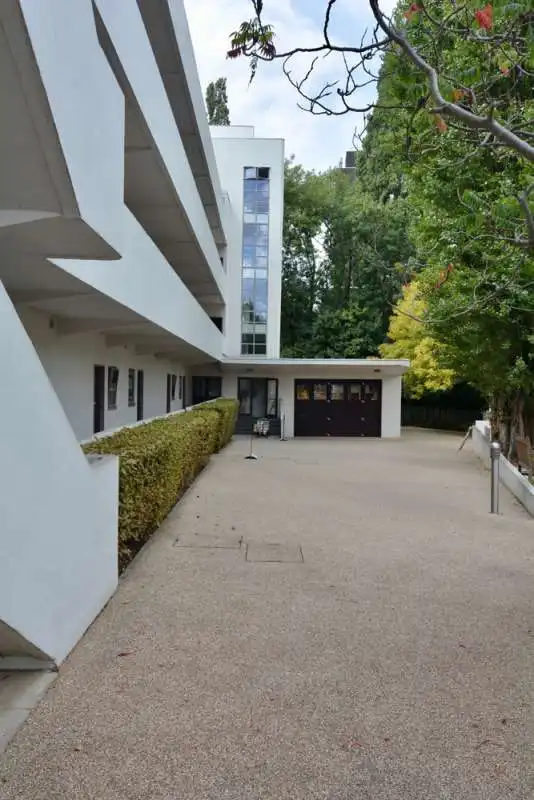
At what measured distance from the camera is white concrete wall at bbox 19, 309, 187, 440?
875 centimetres

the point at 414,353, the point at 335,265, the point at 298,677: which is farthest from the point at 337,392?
the point at 298,677

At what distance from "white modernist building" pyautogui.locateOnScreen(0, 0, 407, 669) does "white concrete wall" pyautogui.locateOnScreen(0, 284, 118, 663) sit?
0.01 metres

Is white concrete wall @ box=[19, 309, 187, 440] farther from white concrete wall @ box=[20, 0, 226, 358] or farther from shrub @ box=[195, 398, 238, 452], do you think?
shrub @ box=[195, 398, 238, 452]

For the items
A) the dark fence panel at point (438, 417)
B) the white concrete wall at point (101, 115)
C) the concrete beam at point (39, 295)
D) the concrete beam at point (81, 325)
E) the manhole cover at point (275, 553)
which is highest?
the white concrete wall at point (101, 115)

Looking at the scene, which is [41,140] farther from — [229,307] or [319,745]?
[229,307]

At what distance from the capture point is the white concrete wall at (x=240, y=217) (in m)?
28.5

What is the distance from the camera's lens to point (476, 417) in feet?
101

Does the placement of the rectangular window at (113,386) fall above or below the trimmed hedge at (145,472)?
above

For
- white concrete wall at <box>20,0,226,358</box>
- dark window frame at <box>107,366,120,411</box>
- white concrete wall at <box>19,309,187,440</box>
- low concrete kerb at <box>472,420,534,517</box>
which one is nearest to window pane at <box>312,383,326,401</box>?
low concrete kerb at <box>472,420,534,517</box>

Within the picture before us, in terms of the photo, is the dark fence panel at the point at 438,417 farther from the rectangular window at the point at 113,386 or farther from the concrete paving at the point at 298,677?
the concrete paving at the point at 298,677

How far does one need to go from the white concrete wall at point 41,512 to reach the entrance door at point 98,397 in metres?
7.08

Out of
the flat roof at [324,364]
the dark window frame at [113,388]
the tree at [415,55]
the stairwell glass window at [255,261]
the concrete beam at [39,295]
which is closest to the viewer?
the tree at [415,55]

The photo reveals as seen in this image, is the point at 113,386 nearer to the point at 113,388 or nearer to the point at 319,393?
the point at 113,388

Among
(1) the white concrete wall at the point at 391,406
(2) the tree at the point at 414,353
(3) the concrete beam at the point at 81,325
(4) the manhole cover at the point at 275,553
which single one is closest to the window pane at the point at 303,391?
(1) the white concrete wall at the point at 391,406
